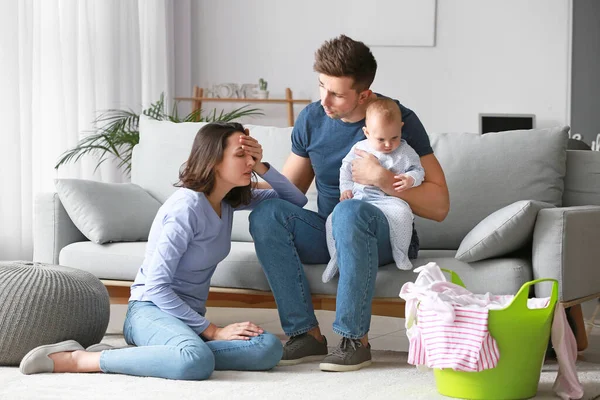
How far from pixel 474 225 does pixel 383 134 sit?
2.02 ft

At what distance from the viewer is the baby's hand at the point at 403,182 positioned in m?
2.38

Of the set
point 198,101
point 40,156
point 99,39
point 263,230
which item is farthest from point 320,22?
point 263,230

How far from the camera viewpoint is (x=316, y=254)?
8.11 ft

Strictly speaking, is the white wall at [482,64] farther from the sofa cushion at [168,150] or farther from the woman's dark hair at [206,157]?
the woman's dark hair at [206,157]

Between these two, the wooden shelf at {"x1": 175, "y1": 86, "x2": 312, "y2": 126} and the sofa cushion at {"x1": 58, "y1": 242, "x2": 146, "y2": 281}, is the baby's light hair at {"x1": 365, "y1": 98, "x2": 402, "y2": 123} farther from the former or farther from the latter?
the wooden shelf at {"x1": 175, "y1": 86, "x2": 312, "y2": 126}

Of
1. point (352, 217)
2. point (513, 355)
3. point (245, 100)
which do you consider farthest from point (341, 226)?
point (245, 100)

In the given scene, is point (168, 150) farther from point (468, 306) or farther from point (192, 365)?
point (468, 306)

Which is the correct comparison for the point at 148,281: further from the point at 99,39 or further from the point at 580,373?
the point at 99,39

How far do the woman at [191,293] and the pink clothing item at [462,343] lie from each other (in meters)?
0.49

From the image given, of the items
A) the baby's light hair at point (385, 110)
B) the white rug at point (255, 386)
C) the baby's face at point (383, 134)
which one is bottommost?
the white rug at point (255, 386)

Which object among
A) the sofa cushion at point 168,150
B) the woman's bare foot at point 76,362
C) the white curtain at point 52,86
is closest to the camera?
the woman's bare foot at point 76,362

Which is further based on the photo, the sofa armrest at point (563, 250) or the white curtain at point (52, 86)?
the white curtain at point (52, 86)

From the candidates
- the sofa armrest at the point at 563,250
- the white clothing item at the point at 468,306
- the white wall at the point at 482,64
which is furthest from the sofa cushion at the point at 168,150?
the white wall at the point at 482,64

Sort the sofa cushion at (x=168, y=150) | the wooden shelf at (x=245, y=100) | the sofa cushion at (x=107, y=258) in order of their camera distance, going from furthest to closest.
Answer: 1. the wooden shelf at (x=245, y=100)
2. the sofa cushion at (x=168, y=150)
3. the sofa cushion at (x=107, y=258)
